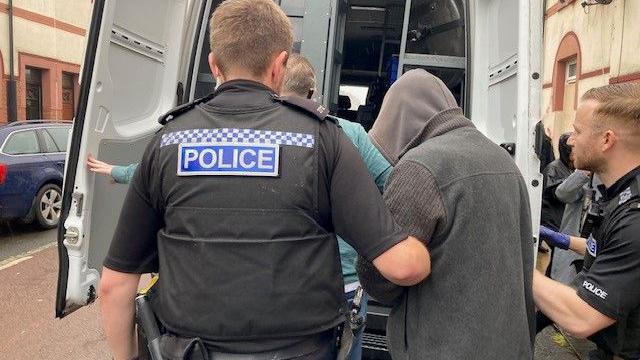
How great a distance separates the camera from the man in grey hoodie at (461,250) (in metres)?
1.56

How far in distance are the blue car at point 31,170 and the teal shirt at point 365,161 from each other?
512cm

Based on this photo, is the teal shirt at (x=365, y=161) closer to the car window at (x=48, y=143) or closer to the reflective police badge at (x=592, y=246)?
the reflective police badge at (x=592, y=246)

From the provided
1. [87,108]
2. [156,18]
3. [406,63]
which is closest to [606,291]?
[406,63]

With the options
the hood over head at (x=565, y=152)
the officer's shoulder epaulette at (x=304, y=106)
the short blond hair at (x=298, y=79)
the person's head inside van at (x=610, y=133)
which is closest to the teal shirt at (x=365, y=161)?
the short blond hair at (x=298, y=79)

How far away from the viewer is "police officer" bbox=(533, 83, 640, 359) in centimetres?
186

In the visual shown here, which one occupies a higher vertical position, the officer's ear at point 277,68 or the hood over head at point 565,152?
the officer's ear at point 277,68

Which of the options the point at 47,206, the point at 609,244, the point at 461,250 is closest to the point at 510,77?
the point at 609,244

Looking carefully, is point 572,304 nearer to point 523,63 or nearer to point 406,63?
point 523,63

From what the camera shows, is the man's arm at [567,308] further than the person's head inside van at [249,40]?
Yes

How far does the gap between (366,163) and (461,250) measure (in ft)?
2.58

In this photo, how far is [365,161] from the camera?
2281mm

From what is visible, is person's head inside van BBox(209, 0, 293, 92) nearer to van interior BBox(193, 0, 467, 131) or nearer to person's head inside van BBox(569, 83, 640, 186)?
person's head inside van BBox(569, 83, 640, 186)

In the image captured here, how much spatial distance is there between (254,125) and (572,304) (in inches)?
50.0

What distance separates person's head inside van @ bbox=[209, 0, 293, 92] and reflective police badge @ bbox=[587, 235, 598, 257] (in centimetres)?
144
